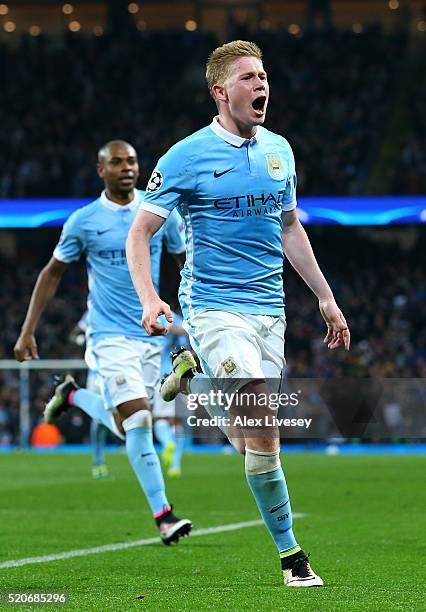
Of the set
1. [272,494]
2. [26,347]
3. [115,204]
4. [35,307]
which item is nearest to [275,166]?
[272,494]

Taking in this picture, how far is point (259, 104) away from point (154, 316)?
1.15 metres

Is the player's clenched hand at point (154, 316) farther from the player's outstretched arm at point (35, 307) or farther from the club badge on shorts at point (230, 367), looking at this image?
the player's outstretched arm at point (35, 307)

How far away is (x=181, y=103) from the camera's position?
3212cm

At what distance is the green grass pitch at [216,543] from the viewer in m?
5.06

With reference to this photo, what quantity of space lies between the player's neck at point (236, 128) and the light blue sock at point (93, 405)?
3.36 m

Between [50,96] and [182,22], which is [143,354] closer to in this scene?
[50,96]

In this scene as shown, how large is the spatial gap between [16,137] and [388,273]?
10094 millimetres

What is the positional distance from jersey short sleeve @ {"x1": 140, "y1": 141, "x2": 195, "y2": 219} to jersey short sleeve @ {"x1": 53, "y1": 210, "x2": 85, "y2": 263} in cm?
298

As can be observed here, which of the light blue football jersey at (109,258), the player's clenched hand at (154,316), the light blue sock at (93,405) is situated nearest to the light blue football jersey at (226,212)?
the player's clenched hand at (154,316)

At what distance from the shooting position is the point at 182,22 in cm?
3688

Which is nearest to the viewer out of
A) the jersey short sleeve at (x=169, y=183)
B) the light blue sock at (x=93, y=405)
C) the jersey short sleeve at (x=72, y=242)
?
the jersey short sleeve at (x=169, y=183)

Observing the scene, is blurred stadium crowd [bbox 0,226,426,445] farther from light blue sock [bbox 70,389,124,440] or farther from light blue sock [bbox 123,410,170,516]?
light blue sock [bbox 123,410,170,516]

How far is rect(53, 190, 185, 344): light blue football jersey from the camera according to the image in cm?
836

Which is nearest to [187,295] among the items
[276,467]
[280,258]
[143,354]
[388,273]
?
[280,258]
